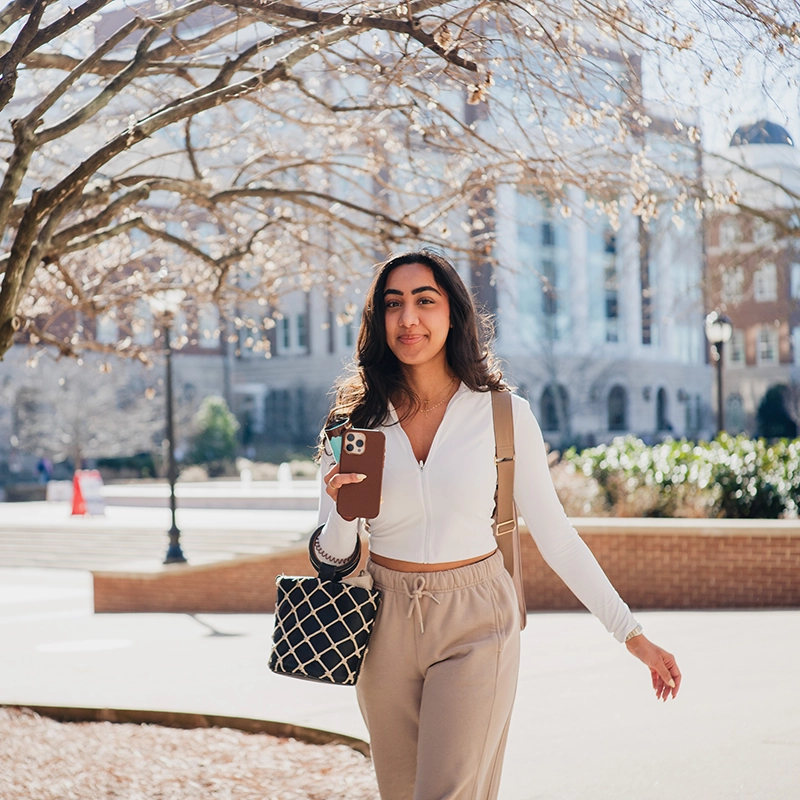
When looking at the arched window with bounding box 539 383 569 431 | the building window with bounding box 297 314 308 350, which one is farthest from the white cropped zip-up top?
the building window with bounding box 297 314 308 350

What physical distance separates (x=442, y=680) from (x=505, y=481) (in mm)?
572

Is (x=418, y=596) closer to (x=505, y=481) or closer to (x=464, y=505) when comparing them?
(x=464, y=505)

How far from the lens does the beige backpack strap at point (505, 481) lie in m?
3.00

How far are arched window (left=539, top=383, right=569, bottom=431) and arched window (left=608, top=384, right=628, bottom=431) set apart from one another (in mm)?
5774

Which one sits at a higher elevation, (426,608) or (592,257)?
(592,257)

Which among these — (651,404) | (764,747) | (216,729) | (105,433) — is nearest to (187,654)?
(216,729)

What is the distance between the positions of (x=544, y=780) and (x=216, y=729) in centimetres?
186

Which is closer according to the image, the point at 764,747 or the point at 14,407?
the point at 764,747

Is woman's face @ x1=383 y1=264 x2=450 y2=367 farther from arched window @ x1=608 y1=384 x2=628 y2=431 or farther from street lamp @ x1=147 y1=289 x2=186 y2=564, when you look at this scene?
arched window @ x1=608 y1=384 x2=628 y2=431

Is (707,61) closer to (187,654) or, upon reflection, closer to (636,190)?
(636,190)

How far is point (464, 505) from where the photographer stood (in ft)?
9.61

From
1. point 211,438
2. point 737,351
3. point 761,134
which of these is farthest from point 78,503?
point 737,351

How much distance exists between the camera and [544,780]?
16.3ft

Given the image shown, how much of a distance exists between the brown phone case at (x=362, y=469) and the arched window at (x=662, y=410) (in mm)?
64398
